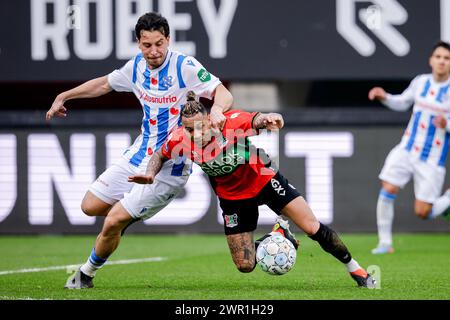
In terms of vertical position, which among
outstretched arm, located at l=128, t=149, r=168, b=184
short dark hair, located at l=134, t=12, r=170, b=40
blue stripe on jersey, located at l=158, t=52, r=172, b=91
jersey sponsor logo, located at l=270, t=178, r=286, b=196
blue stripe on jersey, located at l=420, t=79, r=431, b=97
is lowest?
jersey sponsor logo, located at l=270, t=178, r=286, b=196

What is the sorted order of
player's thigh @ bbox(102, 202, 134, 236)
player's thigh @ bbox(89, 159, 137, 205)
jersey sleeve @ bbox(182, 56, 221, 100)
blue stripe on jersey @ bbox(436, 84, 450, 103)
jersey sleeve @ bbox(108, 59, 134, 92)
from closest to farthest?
player's thigh @ bbox(102, 202, 134, 236)
jersey sleeve @ bbox(182, 56, 221, 100)
player's thigh @ bbox(89, 159, 137, 205)
jersey sleeve @ bbox(108, 59, 134, 92)
blue stripe on jersey @ bbox(436, 84, 450, 103)

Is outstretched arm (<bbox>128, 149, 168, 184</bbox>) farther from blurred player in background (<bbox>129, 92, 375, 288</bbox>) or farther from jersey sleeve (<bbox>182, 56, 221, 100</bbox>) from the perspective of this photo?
jersey sleeve (<bbox>182, 56, 221, 100</bbox>)

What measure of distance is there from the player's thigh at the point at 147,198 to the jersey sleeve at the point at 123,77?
874 millimetres

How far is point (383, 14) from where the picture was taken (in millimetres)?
14148

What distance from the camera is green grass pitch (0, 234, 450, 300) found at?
7.96 meters

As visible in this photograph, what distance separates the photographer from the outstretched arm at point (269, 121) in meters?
7.68

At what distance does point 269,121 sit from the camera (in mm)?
7773

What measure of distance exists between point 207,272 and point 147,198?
1757 millimetres

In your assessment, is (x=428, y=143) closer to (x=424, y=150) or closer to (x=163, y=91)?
(x=424, y=150)

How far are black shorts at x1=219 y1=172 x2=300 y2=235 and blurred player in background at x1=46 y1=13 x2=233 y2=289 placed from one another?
20.5 inches

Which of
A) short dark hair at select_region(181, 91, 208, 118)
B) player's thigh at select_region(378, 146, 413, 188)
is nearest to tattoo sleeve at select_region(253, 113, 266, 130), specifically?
short dark hair at select_region(181, 91, 208, 118)
